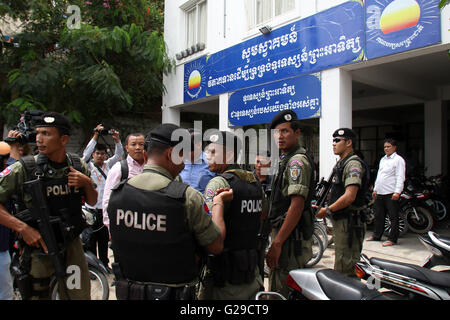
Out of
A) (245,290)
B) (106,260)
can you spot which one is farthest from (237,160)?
(106,260)

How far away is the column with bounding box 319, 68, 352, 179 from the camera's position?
5.89 metres

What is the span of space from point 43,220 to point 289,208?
1646mm

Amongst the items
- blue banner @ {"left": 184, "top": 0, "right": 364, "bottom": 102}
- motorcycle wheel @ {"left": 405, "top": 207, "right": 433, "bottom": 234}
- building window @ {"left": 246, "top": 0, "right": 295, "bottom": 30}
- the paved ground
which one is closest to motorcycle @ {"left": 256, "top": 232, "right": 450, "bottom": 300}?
the paved ground

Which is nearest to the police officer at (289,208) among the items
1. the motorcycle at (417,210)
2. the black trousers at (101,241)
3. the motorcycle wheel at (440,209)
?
the black trousers at (101,241)

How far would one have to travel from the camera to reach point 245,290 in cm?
200

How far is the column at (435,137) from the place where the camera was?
7777mm

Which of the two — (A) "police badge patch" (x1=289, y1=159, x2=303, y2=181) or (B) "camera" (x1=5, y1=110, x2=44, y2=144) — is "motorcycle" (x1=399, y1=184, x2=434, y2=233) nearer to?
(A) "police badge patch" (x1=289, y1=159, x2=303, y2=181)

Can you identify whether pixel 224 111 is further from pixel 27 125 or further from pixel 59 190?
pixel 59 190

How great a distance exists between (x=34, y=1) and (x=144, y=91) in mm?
3422

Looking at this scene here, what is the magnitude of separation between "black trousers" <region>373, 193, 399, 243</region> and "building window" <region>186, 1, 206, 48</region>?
6.05m

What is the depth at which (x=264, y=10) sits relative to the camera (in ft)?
24.3

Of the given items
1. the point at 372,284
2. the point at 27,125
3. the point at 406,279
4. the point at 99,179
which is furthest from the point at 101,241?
the point at 406,279

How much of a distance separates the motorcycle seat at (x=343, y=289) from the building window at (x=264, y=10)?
627 centimetres

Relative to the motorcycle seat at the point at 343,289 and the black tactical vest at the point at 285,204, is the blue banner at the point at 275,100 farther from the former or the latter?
the motorcycle seat at the point at 343,289
